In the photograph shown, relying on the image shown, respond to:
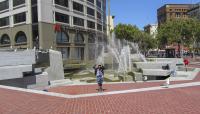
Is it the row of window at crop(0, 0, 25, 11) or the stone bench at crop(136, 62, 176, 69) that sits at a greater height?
the row of window at crop(0, 0, 25, 11)

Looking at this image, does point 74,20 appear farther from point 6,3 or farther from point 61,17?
point 6,3

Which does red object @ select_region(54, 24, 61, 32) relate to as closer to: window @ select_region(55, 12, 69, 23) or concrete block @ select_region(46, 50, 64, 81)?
window @ select_region(55, 12, 69, 23)

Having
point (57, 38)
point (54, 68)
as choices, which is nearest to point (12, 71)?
point (54, 68)

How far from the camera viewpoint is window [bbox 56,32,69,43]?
53.1 metres

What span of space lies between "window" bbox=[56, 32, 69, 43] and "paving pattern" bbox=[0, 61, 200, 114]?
38078 mm

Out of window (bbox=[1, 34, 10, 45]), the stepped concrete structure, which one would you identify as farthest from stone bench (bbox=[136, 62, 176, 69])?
window (bbox=[1, 34, 10, 45])

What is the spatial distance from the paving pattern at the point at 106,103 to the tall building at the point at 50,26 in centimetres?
3484

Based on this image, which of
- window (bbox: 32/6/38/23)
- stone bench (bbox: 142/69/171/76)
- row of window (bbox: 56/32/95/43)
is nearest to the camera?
stone bench (bbox: 142/69/171/76)

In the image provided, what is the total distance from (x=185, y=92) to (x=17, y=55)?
542 inches

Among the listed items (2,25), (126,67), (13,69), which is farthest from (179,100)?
(2,25)

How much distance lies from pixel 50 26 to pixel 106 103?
39224 mm

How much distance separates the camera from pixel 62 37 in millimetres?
54406

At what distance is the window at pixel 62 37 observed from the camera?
53091 millimetres

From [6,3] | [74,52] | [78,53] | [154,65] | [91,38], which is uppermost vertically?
[6,3]
